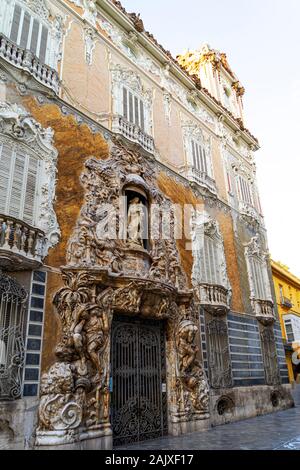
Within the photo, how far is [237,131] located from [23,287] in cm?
1737

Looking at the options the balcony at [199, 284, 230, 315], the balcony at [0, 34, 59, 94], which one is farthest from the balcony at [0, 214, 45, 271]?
the balcony at [199, 284, 230, 315]

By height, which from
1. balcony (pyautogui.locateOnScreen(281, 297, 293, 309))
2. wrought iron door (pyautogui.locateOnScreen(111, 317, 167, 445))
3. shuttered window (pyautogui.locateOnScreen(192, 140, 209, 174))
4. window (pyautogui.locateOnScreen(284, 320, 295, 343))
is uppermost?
shuttered window (pyautogui.locateOnScreen(192, 140, 209, 174))

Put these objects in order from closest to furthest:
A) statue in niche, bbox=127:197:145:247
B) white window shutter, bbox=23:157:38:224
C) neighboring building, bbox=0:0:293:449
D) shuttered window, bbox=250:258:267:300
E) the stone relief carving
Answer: neighboring building, bbox=0:0:293:449 → white window shutter, bbox=23:157:38:224 → the stone relief carving → statue in niche, bbox=127:197:145:247 → shuttered window, bbox=250:258:267:300

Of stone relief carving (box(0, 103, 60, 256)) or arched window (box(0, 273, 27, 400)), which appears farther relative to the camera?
stone relief carving (box(0, 103, 60, 256))

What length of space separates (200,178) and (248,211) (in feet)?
14.9

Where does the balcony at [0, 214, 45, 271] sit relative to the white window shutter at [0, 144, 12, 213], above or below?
below

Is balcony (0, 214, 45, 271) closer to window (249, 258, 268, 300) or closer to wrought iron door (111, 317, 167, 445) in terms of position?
wrought iron door (111, 317, 167, 445)

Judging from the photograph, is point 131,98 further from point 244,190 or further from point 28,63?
point 244,190

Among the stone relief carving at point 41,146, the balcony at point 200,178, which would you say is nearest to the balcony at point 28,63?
the stone relief carving at point 41,146

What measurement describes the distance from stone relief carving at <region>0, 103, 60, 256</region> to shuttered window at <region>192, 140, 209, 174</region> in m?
8.02

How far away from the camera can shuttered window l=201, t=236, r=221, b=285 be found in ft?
44.3

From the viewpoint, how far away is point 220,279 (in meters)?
14.3

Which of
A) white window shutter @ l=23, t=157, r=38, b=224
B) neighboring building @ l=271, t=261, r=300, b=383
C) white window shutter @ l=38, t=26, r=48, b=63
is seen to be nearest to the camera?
white window shutter @ l=23, t=157, r=38, b=224

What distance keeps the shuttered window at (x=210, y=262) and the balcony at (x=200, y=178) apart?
259 cm
